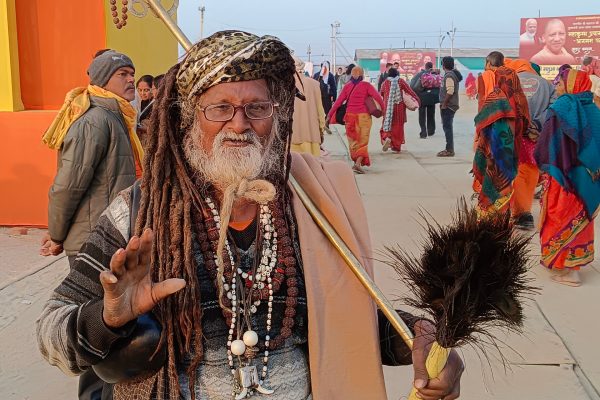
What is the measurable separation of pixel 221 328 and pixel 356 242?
456 millimetres

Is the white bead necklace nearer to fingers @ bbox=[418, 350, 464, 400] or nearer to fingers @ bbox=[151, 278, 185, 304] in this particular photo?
fingers @ bbox=[151, 278, 185, 304]

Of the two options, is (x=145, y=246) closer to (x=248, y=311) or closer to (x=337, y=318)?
(x=248, y=311)

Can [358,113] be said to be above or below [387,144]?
above

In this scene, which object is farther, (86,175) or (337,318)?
(86,175)

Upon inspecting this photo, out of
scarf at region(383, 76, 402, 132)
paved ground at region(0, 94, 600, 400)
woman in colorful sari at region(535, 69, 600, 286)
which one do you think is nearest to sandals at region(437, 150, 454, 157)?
scarf at region(383, 76, 402, 132)

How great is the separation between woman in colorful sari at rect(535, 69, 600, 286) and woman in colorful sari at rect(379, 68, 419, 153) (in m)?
7.69

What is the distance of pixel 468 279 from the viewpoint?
1594mm

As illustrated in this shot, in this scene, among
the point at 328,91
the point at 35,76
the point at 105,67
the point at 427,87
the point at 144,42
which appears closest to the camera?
the point at 105,67

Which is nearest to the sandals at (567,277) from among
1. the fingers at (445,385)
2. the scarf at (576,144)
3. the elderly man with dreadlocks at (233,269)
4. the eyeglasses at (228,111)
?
the scarf at (576,144)

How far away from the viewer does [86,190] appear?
11.2 ft

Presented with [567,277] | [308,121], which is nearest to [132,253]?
[567,277]

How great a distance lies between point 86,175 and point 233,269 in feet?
6.42

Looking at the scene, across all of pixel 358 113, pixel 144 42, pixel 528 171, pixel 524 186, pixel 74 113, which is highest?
pixel 144 42

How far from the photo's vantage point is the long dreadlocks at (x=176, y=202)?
1.61 m
